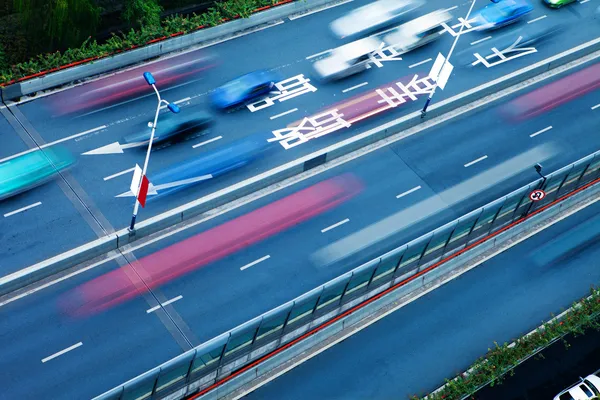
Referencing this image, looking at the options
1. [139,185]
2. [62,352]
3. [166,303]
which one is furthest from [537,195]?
[62,352]

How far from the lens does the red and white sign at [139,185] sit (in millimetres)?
41144

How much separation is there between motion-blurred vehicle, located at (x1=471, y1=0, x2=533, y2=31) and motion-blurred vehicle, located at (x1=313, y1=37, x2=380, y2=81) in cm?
799

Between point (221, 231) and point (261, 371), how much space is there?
830 cm

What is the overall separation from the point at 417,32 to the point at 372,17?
10.8ft

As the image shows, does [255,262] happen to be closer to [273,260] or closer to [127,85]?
[273,260]

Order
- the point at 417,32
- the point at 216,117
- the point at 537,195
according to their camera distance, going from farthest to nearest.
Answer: the point at 417,32, the point at 216,117, the point at 537,195

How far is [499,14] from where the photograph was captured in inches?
2345

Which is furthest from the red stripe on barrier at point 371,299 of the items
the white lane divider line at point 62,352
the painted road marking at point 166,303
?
the white lane divider line at point 62,352

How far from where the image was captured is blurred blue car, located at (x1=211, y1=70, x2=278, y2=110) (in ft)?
168

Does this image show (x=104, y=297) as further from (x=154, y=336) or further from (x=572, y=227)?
(x=572, y=227)

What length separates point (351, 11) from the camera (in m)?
59.1

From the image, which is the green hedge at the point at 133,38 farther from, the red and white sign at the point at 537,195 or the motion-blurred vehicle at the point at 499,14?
the red and white sign at the point at 537,195

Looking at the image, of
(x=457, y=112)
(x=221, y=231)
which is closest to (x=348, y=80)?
(x=457, y=112)

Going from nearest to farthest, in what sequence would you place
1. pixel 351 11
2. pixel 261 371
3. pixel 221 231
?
1. pixel 261 371
2. pixel 221 231
3. pixel 351 11
